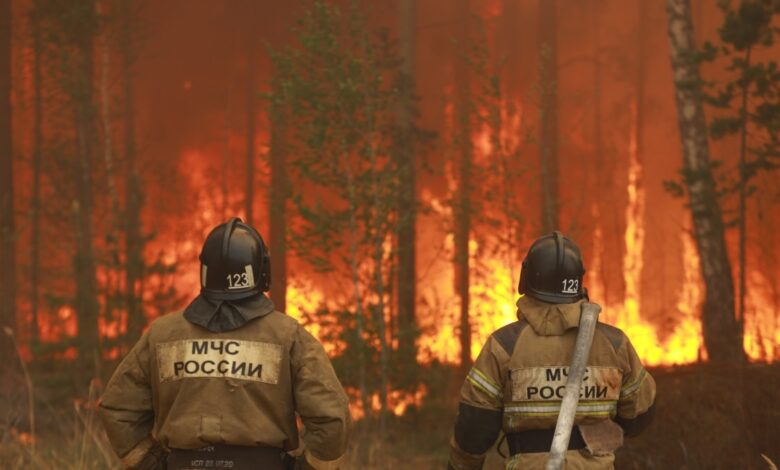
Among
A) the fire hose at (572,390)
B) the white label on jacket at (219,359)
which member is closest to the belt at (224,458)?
the white label on jacket at (219,359)

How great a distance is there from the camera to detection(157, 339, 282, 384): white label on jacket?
3.91 metres

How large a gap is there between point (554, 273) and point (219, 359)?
158 cm

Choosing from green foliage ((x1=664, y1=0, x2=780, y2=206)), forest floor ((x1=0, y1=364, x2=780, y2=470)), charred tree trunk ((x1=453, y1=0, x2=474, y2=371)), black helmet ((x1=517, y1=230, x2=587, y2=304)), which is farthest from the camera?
charred tree trunk ((x1=453, y1=0, x2=474, y2=371))

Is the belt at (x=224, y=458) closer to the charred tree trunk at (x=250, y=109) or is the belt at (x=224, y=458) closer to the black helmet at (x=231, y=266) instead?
the black helmet at (x=231, y=266)

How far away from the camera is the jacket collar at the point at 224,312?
3.95 metres

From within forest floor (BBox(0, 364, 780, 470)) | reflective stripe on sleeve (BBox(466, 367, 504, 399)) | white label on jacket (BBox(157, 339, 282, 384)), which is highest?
white label on jacket (BBox(157, 339, 282, 384))

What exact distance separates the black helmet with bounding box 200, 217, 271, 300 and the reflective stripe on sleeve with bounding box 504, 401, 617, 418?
50.2 inches

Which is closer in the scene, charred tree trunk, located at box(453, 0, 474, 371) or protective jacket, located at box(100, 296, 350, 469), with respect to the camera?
protective jacket, located at box(100, 296, 350, 469)

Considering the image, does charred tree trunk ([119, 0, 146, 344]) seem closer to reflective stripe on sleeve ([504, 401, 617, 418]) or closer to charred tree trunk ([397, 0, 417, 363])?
charred tree trunk ([397, 0, 417, 363])

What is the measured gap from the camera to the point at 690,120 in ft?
43.7

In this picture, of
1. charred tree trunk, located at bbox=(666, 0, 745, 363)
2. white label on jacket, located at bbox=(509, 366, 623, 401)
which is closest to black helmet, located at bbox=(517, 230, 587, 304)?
white label on jacket, located at bbox=(509, 366, 623, 401)

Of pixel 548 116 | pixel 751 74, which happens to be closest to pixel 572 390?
pixel 751 74

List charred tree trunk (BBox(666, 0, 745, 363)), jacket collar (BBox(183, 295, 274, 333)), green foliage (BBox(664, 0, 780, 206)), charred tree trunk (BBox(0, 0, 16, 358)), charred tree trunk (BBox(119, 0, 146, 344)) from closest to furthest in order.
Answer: jacket collar (BBox(183, 295, 274, 333)) → green foliage (BBox(664, 0, 780, 206)) → charred tree trunk (BBox(666, 0, 745, 363)) → charred tree trunk (BBox(119, 0, 146, 344)) → charred tree trunk (BBox(0, 0, 16, 358))

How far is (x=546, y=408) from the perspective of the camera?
160 inches
